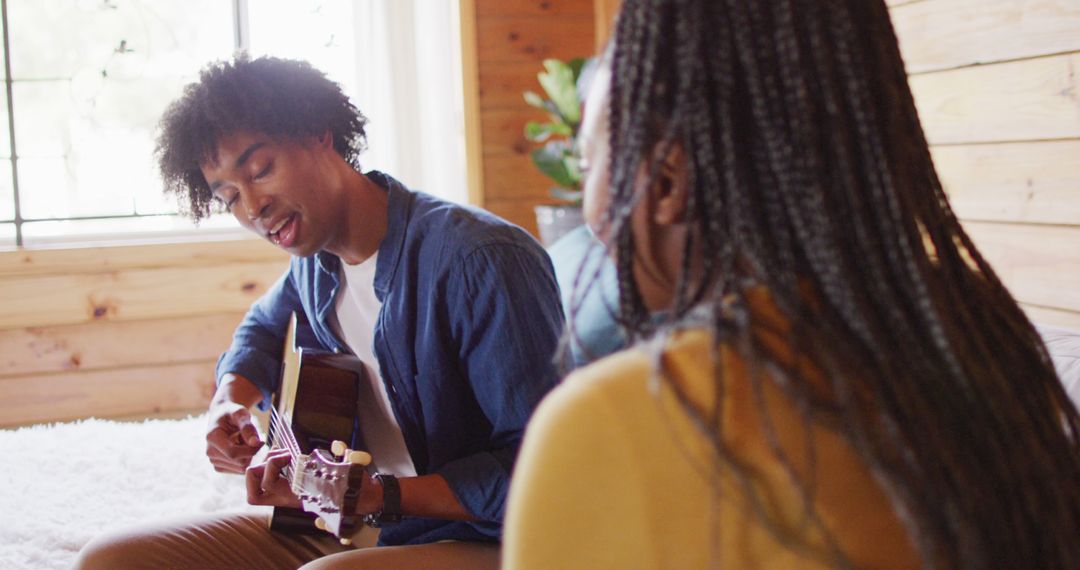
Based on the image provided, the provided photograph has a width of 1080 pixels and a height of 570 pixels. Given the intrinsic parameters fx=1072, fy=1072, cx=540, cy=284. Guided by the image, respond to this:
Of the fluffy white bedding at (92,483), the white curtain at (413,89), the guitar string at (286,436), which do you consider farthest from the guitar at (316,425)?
the white curtain at (413,89)

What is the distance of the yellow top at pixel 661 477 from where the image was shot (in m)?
0.58

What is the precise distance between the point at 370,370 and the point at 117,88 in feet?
7.53

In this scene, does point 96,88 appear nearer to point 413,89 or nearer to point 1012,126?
point 413,89

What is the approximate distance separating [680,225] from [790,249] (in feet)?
0.25

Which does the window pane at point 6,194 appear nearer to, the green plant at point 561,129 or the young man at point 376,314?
the green plant at point 561,129

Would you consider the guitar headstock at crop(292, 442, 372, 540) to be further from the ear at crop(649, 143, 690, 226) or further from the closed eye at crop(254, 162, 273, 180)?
the ear at crop(649, 143, 690, 226)

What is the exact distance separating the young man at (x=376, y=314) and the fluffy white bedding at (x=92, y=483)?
0.64 m

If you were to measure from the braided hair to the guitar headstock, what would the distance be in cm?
74

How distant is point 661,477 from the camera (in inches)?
23.0

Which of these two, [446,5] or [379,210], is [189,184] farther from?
[446,5]

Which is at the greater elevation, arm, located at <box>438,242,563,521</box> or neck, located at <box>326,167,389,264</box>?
neck, located at <box>326,167,389,264</box>

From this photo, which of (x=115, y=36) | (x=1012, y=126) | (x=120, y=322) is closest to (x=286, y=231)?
(x=1012, y=126)

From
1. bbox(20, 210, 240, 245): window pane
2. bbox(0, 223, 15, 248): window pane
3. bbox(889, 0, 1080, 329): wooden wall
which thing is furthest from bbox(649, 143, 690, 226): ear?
bbox(0, 223, 15, 248): window pane

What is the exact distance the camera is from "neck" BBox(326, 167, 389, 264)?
1.57 metres
